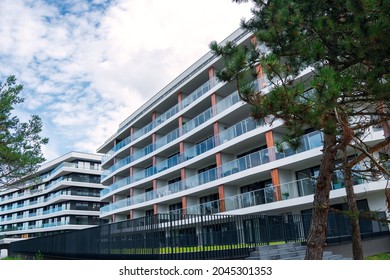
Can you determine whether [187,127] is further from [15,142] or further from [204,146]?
[15,142]

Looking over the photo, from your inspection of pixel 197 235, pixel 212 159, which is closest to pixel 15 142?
pixel 197 235

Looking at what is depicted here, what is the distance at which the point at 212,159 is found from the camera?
87.6ft

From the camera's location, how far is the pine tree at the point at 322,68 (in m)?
5.47

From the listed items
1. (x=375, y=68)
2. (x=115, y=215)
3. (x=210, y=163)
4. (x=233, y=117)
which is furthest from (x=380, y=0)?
(x=115, y=215)

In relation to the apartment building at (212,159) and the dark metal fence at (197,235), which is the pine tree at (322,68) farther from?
the apartment building at (212,159)

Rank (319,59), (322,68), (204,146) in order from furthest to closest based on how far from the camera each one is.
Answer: (204,146) → (319,59) → (322,68)

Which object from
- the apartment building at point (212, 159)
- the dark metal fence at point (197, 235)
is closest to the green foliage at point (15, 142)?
the dark metal fence at point (197, 235)

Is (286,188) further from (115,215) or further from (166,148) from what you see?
(115,215)

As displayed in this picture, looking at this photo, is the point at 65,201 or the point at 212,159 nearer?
the point at 212,159

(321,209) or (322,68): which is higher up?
(322,68)

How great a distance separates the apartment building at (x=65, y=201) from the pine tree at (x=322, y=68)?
160 ft

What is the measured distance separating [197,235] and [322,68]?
22.5ft

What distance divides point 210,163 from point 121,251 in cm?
1634

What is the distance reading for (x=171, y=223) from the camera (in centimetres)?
994
